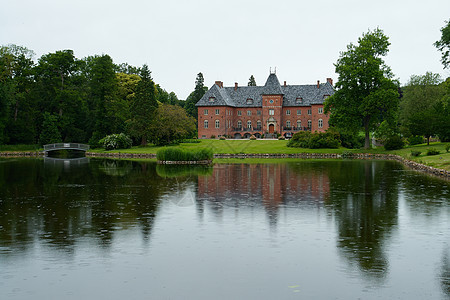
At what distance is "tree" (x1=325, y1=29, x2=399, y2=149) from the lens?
55.8 meters

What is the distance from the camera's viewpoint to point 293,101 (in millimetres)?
89188

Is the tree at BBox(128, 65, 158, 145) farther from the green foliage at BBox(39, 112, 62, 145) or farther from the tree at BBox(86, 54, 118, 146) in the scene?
the green foliage at BBox(39, 112, 62, 145)

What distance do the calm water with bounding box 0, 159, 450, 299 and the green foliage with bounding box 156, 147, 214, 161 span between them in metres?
21.7

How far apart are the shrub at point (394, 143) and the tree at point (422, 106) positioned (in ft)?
6.67

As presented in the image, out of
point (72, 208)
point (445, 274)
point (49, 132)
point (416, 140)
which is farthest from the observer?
point (49, 132)

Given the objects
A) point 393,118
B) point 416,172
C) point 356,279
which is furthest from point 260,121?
point 356,279

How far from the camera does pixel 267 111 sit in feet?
290

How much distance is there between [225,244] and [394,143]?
49.4 m

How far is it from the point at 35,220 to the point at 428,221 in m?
13.2

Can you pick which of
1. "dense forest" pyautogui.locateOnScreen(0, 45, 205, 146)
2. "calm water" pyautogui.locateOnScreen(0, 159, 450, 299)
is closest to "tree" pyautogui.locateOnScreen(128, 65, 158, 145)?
"dense forest" pyautogui.locateOnScreen(0, 45, 205, 146)

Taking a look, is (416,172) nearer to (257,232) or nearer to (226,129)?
(257,232)

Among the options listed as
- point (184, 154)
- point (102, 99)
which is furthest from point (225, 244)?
point (102, 99)

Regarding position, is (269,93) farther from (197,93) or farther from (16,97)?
(16,97)

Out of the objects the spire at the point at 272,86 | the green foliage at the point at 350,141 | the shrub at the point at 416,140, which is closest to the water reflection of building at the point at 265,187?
the shrub at the point at 416,140
